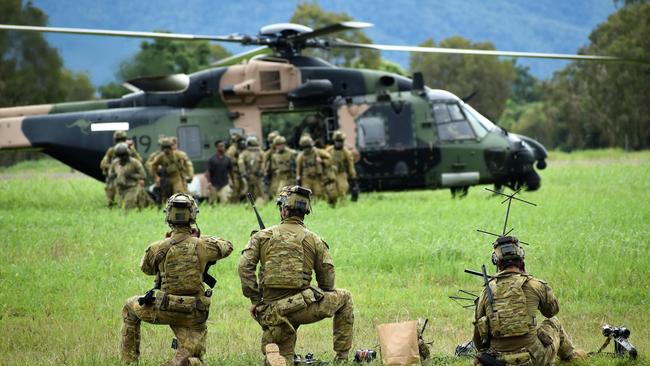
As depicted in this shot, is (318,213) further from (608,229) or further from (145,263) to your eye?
(145,263)

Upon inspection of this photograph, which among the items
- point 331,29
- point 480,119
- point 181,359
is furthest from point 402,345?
point 480,119

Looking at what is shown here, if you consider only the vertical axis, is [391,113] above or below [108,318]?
above

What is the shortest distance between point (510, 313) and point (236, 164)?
1272cm

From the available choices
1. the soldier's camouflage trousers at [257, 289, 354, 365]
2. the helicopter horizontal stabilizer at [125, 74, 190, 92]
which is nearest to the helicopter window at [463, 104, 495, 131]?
the helicopter horizontal stabilizer at [125, 74, 190, 92]

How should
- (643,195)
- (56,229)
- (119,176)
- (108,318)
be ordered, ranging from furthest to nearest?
(643,195)
(119,176)
(56,229)
(108,318)

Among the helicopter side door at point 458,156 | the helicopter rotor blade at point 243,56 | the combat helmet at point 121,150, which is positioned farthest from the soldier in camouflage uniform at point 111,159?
the helicopter side door at point 458,156

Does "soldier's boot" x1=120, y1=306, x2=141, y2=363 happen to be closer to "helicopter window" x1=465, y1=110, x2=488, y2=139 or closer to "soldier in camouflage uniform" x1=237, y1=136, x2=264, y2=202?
"soldier in camouflage uniform" x1=237, y1=136, x2=264, y2=202

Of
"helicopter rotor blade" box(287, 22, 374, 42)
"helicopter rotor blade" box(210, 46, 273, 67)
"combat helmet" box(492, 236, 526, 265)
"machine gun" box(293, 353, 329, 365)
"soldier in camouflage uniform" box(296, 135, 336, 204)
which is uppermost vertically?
"helicopter rotor blade" box(287, 22, 374, 42)

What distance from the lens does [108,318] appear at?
10.3 meters

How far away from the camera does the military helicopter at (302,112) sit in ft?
64.8

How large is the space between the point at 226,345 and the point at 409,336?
193cm

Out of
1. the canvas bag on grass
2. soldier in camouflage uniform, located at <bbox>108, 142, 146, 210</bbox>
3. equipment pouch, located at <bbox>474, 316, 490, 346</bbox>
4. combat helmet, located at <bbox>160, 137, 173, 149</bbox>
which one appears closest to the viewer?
equipment pouch, located at <bbox>474, 316, 490, 346</bbox>

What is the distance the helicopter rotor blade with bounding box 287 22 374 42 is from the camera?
16.5 m

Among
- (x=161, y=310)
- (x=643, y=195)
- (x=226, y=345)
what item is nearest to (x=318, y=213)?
(x=643, y=195)
